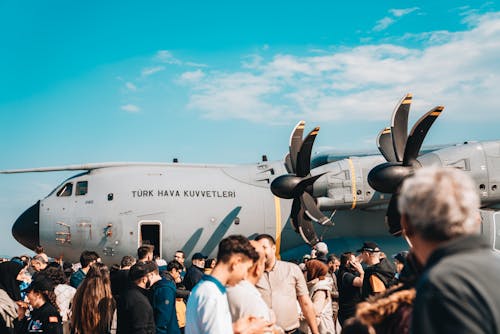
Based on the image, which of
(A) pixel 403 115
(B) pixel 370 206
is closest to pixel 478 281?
(A) pixel 403 115

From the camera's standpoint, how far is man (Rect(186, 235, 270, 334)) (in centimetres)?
357

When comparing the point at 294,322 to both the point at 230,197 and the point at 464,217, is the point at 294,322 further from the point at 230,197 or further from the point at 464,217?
the point at 230,197

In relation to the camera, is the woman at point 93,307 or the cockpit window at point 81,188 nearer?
the woman at point 93,307

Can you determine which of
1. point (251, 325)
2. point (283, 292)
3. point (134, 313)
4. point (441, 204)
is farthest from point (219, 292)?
point (283, 292)

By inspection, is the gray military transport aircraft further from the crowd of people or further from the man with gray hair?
the man with gray hair

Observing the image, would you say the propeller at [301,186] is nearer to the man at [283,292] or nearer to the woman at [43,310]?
the man at [283,292]

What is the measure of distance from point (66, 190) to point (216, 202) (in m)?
3.90

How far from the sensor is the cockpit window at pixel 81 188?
14.7 metres

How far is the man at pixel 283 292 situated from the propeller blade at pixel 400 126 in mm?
6159

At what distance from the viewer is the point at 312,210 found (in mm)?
13312

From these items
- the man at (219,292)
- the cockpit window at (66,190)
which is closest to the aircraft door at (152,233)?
the cockpit window at (66,190)

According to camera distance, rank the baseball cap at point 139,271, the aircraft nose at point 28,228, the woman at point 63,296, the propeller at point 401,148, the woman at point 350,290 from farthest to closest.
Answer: the aircraft nose at point 28,228 < the propeller at point 401,148 < the woman at point 350,290 < the woman at point 63,296 < the baseball cap at point 139,271

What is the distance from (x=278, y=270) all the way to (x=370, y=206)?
879 centimetres

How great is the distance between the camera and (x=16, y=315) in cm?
635
